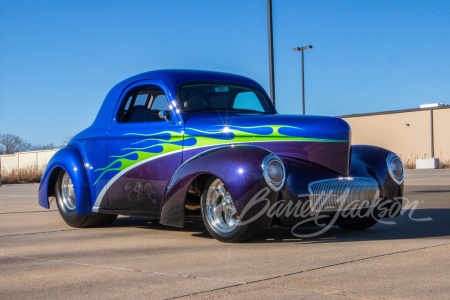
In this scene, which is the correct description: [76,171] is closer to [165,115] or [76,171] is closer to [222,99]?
[165,115]

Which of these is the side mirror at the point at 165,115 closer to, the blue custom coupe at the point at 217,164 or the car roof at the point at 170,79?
the blue custom coupe at the point at 217,164

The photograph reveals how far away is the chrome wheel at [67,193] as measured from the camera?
294 inches

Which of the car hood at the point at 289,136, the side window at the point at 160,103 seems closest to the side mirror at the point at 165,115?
the side window at the point at 160,103

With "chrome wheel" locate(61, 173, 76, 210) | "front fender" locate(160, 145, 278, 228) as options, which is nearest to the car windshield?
"front fender" locate(160, 145, 278, 228)

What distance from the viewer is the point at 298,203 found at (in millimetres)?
5254

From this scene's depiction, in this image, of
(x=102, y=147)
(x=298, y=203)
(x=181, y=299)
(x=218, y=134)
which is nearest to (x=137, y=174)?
(x=102, y=147)

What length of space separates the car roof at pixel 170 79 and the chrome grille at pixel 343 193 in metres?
2.13

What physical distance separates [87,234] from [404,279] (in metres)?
4.12

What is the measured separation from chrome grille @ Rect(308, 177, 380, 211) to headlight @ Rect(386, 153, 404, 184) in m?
0.50

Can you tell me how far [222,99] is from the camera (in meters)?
6.77

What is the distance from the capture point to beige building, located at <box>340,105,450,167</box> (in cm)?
3816

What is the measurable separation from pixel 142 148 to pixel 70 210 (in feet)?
5.67

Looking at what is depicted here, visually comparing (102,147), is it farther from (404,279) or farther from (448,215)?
(448,215)

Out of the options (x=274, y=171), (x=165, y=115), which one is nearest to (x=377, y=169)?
(x=274, y=171)
